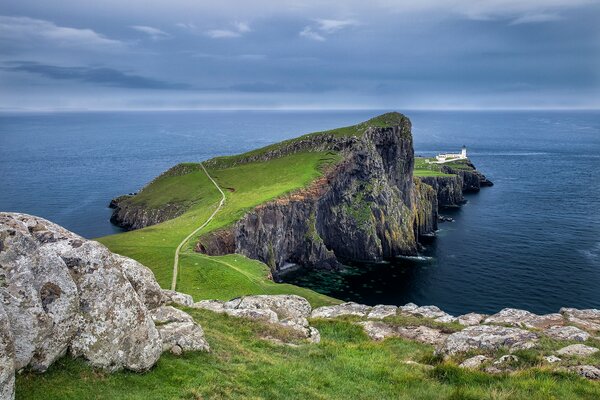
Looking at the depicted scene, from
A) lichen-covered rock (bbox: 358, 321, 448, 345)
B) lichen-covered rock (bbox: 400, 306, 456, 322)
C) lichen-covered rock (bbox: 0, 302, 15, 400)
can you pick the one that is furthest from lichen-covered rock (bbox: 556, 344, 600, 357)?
lichen-covered rock (bbox: 0, 302, 15, 400)

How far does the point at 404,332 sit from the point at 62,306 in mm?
21397

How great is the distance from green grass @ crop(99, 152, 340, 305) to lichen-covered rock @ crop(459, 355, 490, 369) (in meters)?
23.8

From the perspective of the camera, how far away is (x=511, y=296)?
70.6 metres

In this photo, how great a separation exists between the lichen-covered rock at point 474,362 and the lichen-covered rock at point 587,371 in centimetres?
368

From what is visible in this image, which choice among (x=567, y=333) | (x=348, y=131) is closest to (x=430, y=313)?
(x=567, y=333)

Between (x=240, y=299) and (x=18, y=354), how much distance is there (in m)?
21.1

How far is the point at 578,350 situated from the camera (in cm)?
2308

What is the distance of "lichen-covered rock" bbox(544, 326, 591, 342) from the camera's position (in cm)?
2653

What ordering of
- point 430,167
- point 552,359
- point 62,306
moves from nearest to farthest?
point 62,306 → point 552,359 → point 430,167

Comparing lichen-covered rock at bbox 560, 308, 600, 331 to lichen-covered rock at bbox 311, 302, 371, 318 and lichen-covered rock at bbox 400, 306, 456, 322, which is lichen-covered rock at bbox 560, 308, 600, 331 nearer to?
lichen-covered rock at bbox 400, 306, 456, 322

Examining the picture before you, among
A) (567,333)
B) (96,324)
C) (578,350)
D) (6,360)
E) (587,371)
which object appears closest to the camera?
(6,360)

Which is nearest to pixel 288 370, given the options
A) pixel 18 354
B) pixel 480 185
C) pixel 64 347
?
pixel 64 347

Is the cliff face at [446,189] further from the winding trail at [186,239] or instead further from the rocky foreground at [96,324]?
the rocky foreground at [96,324]

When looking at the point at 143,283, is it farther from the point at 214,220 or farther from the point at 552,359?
the point at 214,220
